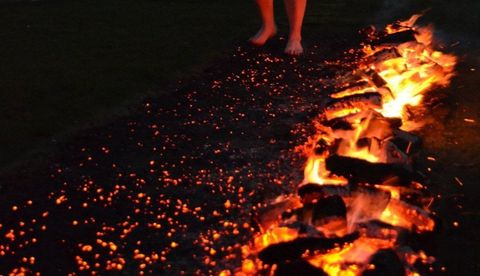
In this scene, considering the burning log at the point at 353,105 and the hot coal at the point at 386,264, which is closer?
the hot coal at the point at 386,264

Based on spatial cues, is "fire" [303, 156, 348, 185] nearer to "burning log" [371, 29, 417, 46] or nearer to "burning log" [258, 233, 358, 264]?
"burning log" [258, 233, 358, 264]

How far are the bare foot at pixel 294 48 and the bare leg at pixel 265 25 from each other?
0.29 meters

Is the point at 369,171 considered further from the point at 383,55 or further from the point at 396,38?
the point at 396,38

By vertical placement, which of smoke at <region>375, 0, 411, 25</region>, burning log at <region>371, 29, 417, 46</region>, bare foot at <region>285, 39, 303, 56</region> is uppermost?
smoke at <region>375, 0, 411, 25</region>

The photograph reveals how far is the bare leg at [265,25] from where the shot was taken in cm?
463

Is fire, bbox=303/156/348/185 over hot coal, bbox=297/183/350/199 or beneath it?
beneath

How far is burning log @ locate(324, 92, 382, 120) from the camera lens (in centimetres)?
322

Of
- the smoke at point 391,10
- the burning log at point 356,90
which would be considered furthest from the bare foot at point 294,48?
the smoke at point 391,10

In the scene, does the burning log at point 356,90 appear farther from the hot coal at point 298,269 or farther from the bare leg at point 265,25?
the hot coal at point 298,269

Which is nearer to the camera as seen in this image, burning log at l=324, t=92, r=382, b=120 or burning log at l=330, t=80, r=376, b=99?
burning log at l=324, t=92, r=382, b=120

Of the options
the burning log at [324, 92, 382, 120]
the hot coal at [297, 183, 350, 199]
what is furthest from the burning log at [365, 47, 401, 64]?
the hot coal at [297, 183, 350, 199]

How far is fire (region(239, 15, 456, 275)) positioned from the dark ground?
0.39 feet

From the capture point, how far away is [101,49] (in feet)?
15.0

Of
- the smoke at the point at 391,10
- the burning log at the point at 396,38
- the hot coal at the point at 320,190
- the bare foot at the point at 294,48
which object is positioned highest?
the smoke at the point at 391,10
